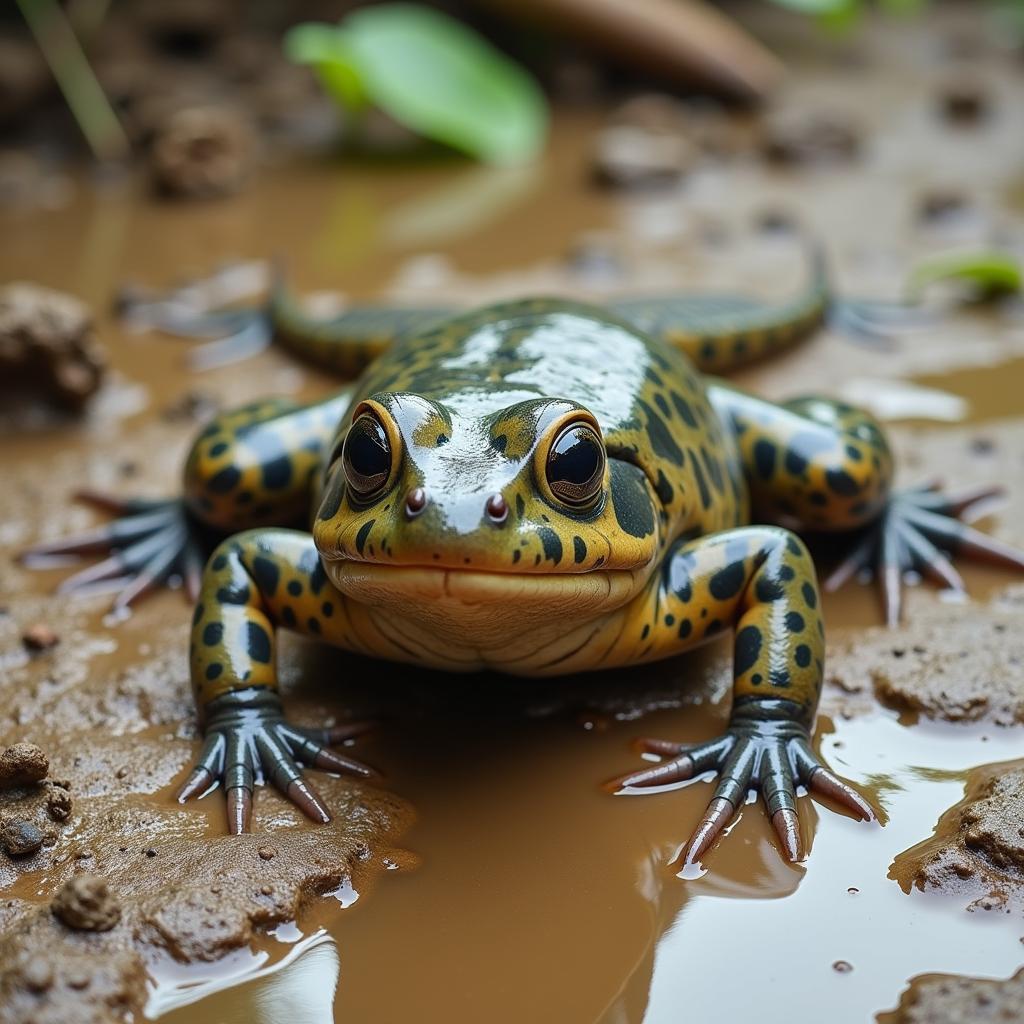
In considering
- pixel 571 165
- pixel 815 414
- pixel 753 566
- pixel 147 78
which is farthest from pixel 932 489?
pixel 147 78

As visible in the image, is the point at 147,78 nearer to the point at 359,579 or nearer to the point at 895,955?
the point at 359,579

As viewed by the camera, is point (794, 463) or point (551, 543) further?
point (794, 463)

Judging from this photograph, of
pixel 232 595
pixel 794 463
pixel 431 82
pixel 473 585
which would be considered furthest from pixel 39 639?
pixel 431 82

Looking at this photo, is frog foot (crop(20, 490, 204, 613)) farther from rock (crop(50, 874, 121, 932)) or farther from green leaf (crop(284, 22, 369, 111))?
green leaf (crop(284, 22, 369, 111))

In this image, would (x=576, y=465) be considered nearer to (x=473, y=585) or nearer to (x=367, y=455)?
(x=473, y=585)

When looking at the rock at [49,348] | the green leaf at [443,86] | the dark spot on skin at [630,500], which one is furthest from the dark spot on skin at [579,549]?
the green leaf at [443,86]

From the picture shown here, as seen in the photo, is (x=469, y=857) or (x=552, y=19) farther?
(x=552, y=19)

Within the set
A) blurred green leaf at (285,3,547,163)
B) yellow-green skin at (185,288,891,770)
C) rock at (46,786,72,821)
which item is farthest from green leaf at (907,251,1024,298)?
rock at (46,786,72,821)
